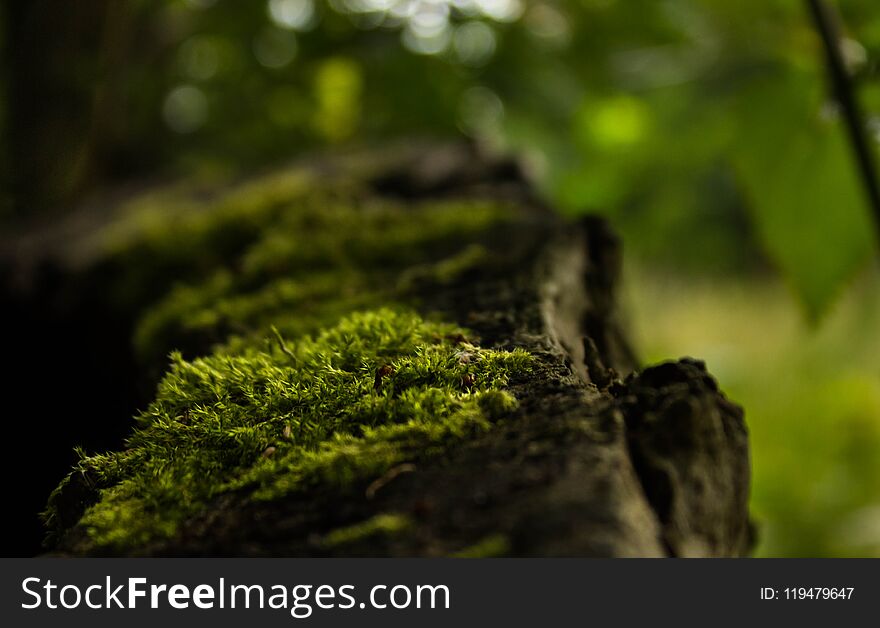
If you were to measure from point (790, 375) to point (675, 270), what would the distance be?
6.27ft

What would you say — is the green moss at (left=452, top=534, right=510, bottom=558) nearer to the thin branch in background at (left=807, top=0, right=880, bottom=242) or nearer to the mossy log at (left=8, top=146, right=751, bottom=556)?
the mossy log at (left=8, top=146, right=751, bottom=556)

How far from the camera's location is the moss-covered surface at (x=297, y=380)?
2.63ft

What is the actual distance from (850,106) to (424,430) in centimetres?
87

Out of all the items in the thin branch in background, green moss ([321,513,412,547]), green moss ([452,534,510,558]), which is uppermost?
the thin branch in background

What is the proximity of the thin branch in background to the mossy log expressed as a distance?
478mm

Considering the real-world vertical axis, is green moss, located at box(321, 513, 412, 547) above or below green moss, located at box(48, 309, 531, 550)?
below

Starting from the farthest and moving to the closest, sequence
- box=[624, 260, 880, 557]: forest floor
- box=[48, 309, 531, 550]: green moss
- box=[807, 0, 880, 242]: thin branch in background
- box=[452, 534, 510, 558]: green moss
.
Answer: box=[624, 260, 880, 557]: forest floor → box=[807, 0, 880, 242]: thin branch in background → box=[48, 309, 531, 550]: green moss → box=[452, 534, 510, 558]: green moss

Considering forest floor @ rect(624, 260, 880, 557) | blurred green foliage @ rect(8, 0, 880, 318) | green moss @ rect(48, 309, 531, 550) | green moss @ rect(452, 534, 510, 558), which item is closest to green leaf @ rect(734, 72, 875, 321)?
blurred green foliage @ rect(8, 0, 880, 318)

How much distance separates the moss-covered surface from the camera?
0.80 m

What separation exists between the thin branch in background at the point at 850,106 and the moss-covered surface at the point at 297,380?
0.62 metres

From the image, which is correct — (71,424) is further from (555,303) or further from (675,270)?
(675,270)

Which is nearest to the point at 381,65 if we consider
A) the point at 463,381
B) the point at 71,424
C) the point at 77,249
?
the point at 77,249

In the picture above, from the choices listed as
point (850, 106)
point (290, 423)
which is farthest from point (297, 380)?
point (850, 106)

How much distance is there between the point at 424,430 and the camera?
0.82 metres
